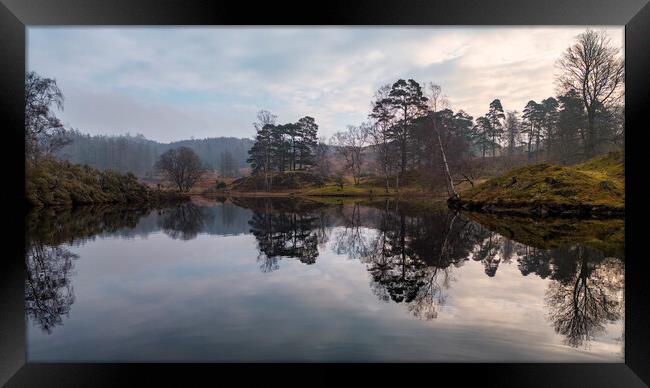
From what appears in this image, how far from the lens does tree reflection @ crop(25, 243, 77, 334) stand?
20.4 feet

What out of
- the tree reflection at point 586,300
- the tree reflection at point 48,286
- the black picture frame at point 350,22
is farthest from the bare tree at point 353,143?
the black picture frame at point 350,22

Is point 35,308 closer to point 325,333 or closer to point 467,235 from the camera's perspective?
point 325,333

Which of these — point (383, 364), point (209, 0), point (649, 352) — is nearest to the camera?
point (383, 364)

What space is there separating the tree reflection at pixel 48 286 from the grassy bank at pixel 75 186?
2160 cm

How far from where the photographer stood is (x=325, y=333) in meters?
5.27

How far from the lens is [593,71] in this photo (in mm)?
35312

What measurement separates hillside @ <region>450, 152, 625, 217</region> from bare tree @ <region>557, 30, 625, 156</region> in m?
9.33

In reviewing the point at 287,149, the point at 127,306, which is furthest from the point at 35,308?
the point at 287,149

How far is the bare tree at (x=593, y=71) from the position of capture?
34.1 m

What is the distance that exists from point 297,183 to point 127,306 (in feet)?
227

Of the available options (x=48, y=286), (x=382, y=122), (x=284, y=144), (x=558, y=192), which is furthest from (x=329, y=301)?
(x=284, y=144)

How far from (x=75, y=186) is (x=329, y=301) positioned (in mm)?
41927

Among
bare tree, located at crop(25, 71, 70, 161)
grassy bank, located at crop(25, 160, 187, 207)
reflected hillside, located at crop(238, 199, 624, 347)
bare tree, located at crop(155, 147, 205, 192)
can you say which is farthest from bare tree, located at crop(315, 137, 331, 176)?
reflected hillside, located at crop(238, 199, 624, 347)

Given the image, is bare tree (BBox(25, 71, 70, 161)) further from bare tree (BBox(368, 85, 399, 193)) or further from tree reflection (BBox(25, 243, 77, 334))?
bare tree (BBox(368, 85, 399, 193))
